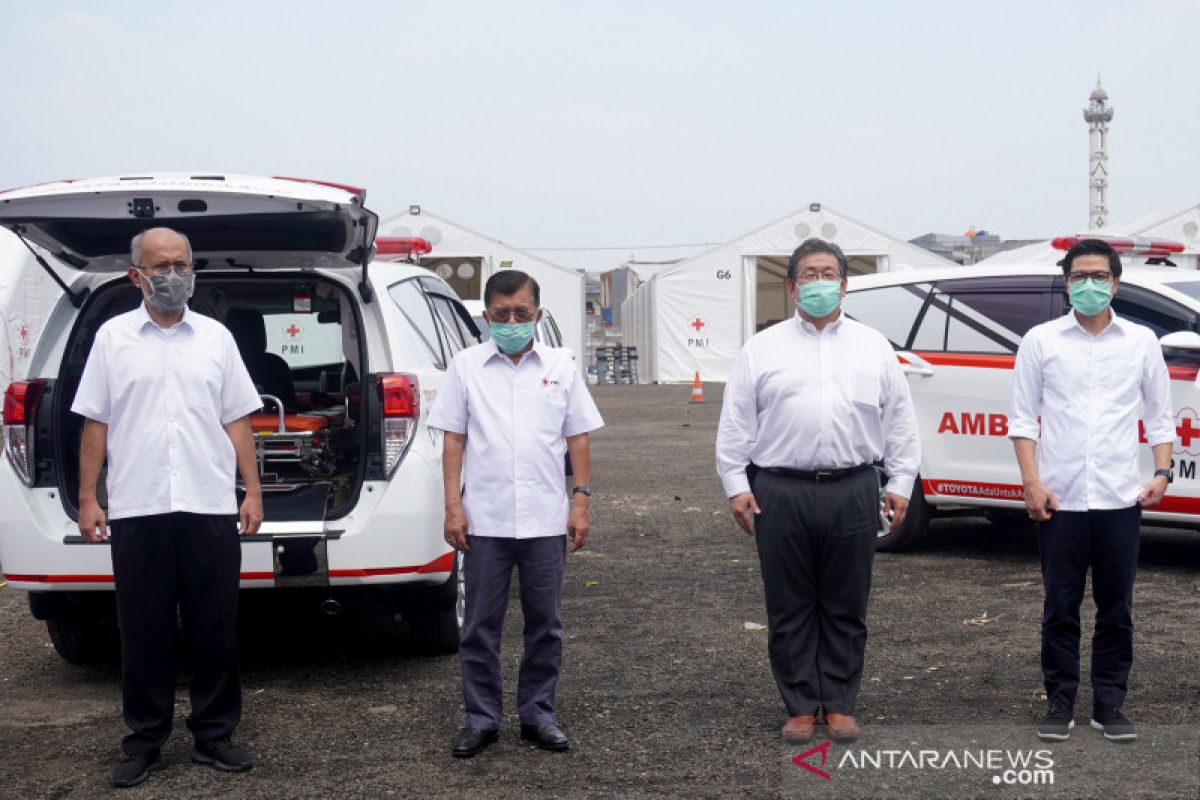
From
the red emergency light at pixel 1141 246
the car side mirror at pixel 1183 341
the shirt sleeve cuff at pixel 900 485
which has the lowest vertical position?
the shirt sleeve cuff at pixel 900 485

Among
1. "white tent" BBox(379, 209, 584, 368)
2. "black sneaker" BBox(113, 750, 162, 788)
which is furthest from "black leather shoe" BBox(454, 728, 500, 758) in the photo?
"white tent" BBox(379, 209, 584, 368)

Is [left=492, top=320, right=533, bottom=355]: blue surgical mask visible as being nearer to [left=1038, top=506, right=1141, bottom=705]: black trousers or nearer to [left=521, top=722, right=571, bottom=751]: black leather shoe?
[left=521, top=722, right=571, bottom=751]: black leather shoe

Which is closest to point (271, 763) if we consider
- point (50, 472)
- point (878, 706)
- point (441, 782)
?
point (441, 782)

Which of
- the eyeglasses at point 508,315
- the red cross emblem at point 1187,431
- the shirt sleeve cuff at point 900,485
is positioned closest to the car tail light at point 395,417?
the eyeglasses at point 508,315

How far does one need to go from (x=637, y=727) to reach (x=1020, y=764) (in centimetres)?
134

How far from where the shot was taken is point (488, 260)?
31.3m

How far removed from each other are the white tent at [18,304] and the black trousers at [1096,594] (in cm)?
1135

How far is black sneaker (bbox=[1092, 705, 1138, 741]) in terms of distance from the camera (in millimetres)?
4867

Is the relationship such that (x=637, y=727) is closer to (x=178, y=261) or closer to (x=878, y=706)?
(x=878, y=706)

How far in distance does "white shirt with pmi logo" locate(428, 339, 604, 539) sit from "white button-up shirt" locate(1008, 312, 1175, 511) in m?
1.55

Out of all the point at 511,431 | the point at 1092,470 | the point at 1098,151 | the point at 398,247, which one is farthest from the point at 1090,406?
the point at 1098,151

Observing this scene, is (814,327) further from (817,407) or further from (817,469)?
(817,469)

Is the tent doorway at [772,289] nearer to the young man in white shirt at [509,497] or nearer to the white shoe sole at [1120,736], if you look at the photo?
the young man in white shirt at [509,497]

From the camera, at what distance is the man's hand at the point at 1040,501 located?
5.00 meters
